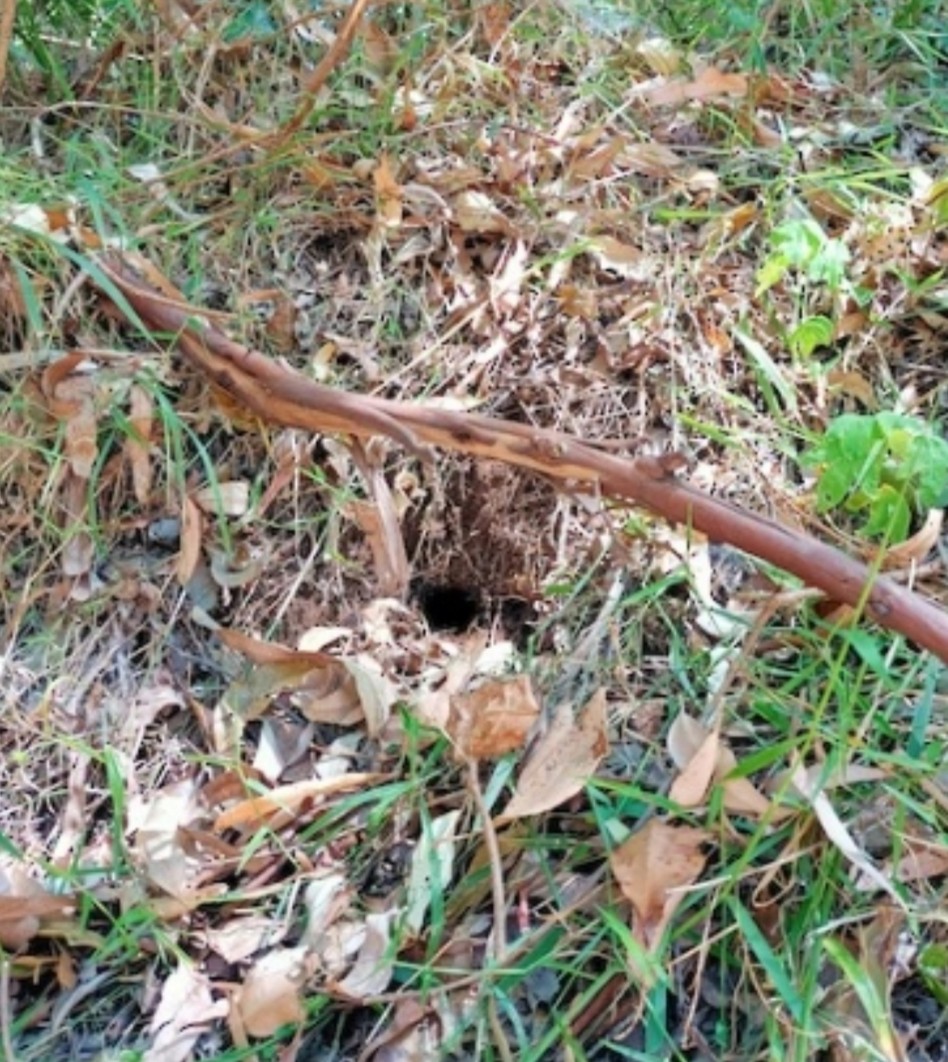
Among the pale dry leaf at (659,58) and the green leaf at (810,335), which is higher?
the pale dry leaf at (659,58)

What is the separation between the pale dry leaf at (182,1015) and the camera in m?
1.30

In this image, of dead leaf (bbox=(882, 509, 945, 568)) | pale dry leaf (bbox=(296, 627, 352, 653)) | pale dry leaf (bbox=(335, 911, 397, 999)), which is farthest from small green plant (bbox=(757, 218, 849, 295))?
pale dry leaf (bbox=(335, 911, 397, 999))

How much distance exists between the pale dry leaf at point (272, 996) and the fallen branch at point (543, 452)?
528 mm

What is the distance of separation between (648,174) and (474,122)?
Answer: 0.82 feet

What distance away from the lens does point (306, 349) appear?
173 cm

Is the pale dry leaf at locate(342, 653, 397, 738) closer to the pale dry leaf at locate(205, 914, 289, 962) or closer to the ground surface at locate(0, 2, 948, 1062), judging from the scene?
the ground surface at locate(0, 2, 948, 1062)

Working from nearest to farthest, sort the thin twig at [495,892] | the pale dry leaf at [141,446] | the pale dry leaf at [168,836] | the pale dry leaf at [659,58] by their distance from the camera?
the thin twig at [495,892], the pale dry leaf at [168,836], the pale dry leaf at [141,446], the pale dry leaf at [659,58]

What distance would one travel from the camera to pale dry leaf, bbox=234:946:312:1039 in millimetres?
1289

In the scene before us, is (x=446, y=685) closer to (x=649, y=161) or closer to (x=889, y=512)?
(x=889, y=512)

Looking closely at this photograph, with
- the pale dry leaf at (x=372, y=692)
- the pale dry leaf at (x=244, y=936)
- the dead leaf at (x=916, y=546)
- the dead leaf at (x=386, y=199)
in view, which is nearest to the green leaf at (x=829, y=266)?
the dead leaf at (x=916, y=546)

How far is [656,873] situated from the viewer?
1.28m

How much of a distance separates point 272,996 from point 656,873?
0.38 m

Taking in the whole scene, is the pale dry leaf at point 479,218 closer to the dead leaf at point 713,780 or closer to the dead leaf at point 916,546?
the dead leaf at point 916,546

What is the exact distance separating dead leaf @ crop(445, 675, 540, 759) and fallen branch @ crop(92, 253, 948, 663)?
0.24m
